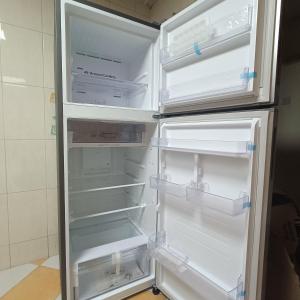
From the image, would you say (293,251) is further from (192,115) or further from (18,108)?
(18,108)

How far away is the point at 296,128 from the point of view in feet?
2.43

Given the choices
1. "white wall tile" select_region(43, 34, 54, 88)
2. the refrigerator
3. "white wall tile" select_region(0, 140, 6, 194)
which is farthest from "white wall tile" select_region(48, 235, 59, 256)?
"white wall tile" select_region(43, 34, 54, 88)

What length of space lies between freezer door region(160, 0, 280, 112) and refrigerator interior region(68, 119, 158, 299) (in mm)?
345

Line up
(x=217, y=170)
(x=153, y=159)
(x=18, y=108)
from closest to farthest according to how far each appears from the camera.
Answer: (x=217, y=170) → (x=153, y=159) → (x=18, y=108)

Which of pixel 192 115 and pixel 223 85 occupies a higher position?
pixel 223 85

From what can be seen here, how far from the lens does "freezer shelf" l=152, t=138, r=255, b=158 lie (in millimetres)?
755

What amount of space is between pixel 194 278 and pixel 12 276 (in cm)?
124

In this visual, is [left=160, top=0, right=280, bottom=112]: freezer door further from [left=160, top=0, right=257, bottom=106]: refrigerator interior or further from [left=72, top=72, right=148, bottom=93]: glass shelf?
[left=72, top=72, right=148, bottom=93]: glass shelf

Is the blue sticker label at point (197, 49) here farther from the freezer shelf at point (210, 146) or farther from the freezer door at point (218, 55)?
the freezer shelf at point (210, 146)

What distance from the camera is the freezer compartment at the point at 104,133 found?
127 cm

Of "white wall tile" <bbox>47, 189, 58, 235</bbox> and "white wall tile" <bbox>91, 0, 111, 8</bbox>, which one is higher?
"white wall tile" <bbox>91, 0, 111, 8</bbox>

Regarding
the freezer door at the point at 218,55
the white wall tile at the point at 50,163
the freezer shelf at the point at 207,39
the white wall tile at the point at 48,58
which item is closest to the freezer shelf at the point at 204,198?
the freezer door at the point at 218,55

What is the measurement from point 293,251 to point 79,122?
4.13 ft

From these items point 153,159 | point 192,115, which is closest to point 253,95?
point 192,115
